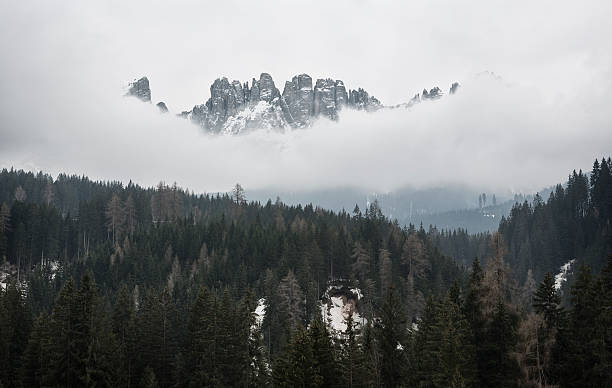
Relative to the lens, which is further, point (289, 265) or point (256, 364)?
point (289, 265)

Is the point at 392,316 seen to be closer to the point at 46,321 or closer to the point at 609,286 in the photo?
the point at 609,286

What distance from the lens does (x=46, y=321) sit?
147 ft

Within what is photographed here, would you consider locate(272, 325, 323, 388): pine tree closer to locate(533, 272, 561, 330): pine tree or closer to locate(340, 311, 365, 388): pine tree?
locate(340, 311, 365, 388): pine tree

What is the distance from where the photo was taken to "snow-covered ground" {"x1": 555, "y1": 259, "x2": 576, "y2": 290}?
118625mm

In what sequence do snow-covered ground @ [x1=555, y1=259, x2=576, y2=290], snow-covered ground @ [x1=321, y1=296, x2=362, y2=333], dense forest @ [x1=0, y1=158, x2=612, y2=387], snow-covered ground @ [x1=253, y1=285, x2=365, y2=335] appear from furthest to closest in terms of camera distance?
1. snow-covered ground @ [x1=555, y1=259, x2=576, y2=290]
2. snow-covered ground @ [x1=321, y1=296, x2=362, y2=333]
3. snow-covered ground @ [x1=253, y1=285, x2=365, y2=335]
4. dense forest @ [x1=0, y1=158, x2=612, y2=387]

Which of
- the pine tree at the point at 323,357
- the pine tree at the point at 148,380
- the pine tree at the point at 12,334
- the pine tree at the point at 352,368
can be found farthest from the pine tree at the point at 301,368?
the pine tree at the point at 12,334

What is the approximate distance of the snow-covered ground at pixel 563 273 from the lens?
118625 mm

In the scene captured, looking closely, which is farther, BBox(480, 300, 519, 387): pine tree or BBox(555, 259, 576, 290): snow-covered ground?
BBox(555, 259, 576, 290): snow-covered ground

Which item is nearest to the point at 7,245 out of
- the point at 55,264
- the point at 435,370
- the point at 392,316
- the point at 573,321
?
the point at 55,264

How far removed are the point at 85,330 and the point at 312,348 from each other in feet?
62.4

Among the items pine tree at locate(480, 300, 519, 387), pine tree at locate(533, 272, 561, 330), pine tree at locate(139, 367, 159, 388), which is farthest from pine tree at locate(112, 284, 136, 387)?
pine tree at locate(533, 272, 561, 330)

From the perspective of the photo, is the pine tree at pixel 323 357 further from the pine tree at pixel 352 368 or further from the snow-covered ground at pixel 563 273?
the snow-covered ground at pixel 563 273

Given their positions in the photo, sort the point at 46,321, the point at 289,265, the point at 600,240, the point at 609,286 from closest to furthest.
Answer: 1. the point at 609,286
2. the point at 46,321
3. the point at 289,265
4. the point at 600,240

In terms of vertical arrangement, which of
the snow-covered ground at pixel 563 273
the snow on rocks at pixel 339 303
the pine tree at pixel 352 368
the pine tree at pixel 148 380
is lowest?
the pine tree at pixel 148 380
